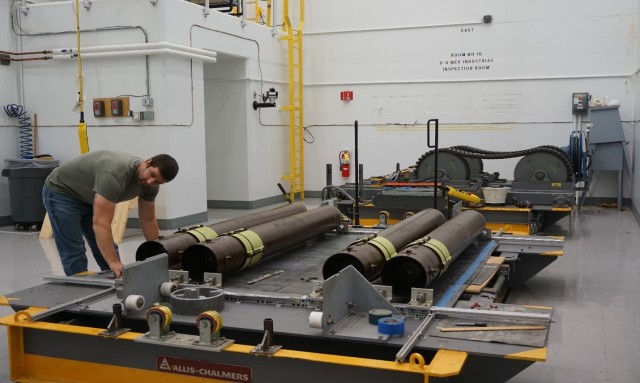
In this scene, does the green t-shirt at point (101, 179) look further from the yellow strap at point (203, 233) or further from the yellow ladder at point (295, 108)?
the yellow ladder at point (295, 108)

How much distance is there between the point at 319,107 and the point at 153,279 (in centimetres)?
932

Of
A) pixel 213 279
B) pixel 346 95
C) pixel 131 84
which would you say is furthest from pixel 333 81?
pixel 213 279

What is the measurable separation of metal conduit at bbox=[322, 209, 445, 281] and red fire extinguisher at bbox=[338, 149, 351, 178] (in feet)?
25.0

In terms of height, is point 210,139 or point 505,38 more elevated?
point 505,38

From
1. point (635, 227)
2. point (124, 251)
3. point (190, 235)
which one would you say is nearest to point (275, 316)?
point (190, 235)

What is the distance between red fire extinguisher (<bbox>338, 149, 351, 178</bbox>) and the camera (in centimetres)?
1214

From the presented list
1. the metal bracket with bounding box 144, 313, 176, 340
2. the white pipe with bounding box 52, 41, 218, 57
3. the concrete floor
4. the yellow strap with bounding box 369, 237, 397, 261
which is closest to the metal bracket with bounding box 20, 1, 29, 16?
the white pipe with bounding box 52, 41, 218, 57

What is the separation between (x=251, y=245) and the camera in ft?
13.6

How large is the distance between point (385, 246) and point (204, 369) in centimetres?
147

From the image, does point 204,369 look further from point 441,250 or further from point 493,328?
point 441,250

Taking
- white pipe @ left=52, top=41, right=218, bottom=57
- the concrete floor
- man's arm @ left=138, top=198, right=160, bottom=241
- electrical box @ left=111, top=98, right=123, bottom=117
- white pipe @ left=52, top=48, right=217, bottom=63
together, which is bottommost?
the concrete floor

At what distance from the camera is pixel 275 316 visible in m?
3.16

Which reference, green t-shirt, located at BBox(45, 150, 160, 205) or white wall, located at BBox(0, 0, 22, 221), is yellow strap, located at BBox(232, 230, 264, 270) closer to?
green t-shirt, located at BBox(45, 150, 160, 205)

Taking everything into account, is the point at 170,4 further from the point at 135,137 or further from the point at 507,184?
the point at 507,184
